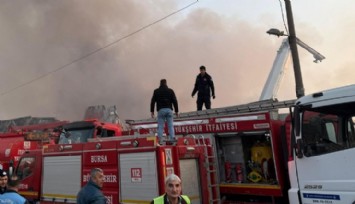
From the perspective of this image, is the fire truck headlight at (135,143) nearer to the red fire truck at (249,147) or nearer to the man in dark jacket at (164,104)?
the man in dark jacket at (164,104)

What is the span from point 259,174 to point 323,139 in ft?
8.17

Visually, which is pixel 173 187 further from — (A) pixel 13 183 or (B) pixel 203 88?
(B) pixel 203 88

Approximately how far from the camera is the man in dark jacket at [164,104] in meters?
8.64

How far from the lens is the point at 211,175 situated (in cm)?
798

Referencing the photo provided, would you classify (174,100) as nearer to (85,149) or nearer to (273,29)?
(85,149)

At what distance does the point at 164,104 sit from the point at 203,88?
3.41 m

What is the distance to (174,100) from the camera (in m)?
9.02

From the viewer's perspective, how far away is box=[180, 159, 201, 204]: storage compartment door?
748 centimetres

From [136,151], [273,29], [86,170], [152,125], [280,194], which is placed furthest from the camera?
[273,29]

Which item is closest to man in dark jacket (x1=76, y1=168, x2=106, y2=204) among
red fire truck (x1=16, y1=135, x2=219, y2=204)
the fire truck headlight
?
red fire truck (x1=16, y1=135, x2=219, y2=204)

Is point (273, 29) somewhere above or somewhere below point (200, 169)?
above

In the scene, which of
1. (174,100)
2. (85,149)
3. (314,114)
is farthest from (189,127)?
(314,114)

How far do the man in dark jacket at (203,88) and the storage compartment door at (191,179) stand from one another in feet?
14.1

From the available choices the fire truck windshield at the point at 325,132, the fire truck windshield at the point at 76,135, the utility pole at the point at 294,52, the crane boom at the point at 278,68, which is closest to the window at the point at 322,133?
the fire truck windshield at the point at 325,132
